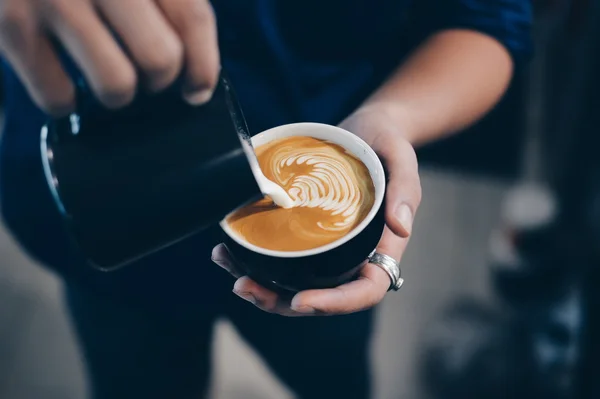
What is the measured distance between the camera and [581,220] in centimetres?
144

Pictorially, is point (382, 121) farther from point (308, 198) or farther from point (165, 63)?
point (165, 63)

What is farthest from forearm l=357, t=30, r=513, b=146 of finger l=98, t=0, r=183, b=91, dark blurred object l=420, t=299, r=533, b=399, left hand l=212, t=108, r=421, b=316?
dark blurred object l=420, t=299, r=533, b=399

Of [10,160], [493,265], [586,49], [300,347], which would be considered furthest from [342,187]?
[493,265]

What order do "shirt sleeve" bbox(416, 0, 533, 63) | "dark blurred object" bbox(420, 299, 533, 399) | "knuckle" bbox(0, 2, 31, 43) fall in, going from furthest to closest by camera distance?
1. "dark blurred object" bbox(420, 299, 533, 399)
2. "shirt sleeve" bbox(416, 0, 533, 63)
3. "knuckle" bbox(0, 2, 31, 43)

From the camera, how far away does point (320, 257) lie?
56 cm

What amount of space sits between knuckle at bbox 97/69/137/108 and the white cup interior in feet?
0.62

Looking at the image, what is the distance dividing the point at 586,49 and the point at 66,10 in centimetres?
121

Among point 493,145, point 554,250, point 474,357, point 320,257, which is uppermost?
point 320,257

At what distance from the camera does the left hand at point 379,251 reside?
61 cm

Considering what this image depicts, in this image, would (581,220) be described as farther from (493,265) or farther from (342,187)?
(342,187)

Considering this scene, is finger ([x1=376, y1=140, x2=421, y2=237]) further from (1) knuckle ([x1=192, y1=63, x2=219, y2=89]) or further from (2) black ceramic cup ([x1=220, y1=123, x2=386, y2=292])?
(1) knuckle ([x1=192, y1=63, x2=219, y2=89])

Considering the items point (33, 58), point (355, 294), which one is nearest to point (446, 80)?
point (355, 294)

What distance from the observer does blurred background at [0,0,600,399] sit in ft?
4.47

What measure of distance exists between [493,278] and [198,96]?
129 cm
